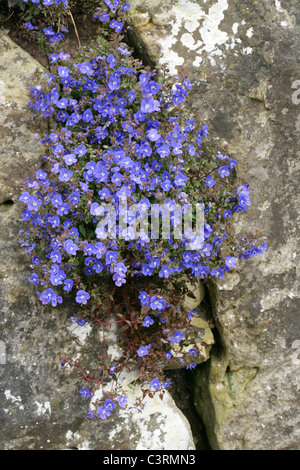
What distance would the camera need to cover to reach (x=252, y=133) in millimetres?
3469

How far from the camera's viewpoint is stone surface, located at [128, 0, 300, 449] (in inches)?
134

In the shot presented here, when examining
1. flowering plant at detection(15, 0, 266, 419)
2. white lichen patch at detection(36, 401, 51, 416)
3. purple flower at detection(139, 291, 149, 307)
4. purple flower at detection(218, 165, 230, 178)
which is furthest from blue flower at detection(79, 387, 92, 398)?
purple flower at detection(218, 165, 230, 178)

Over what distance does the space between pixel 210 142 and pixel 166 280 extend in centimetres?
102

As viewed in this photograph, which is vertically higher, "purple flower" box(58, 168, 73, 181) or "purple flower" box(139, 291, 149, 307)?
"purple flower" box(58, 168, 73, 181)

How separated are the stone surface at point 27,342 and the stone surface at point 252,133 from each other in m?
0.87

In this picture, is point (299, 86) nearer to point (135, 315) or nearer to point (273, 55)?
point (273, 55)

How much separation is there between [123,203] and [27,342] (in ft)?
3.77

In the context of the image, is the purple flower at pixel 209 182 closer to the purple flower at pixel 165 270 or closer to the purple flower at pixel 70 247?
the purple flower at pixel 165 270

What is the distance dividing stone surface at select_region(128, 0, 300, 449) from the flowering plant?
0.62 feet

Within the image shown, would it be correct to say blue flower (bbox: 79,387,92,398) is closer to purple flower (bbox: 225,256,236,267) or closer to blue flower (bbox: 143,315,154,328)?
blue flower (bbox: 143,315,154,328)

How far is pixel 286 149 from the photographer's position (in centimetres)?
348

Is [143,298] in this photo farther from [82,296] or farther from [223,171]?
[223,171]

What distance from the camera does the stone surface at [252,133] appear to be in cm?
340

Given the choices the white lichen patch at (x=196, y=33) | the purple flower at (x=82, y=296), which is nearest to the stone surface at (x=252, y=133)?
the white lichen patch at (x=196, y=33)
